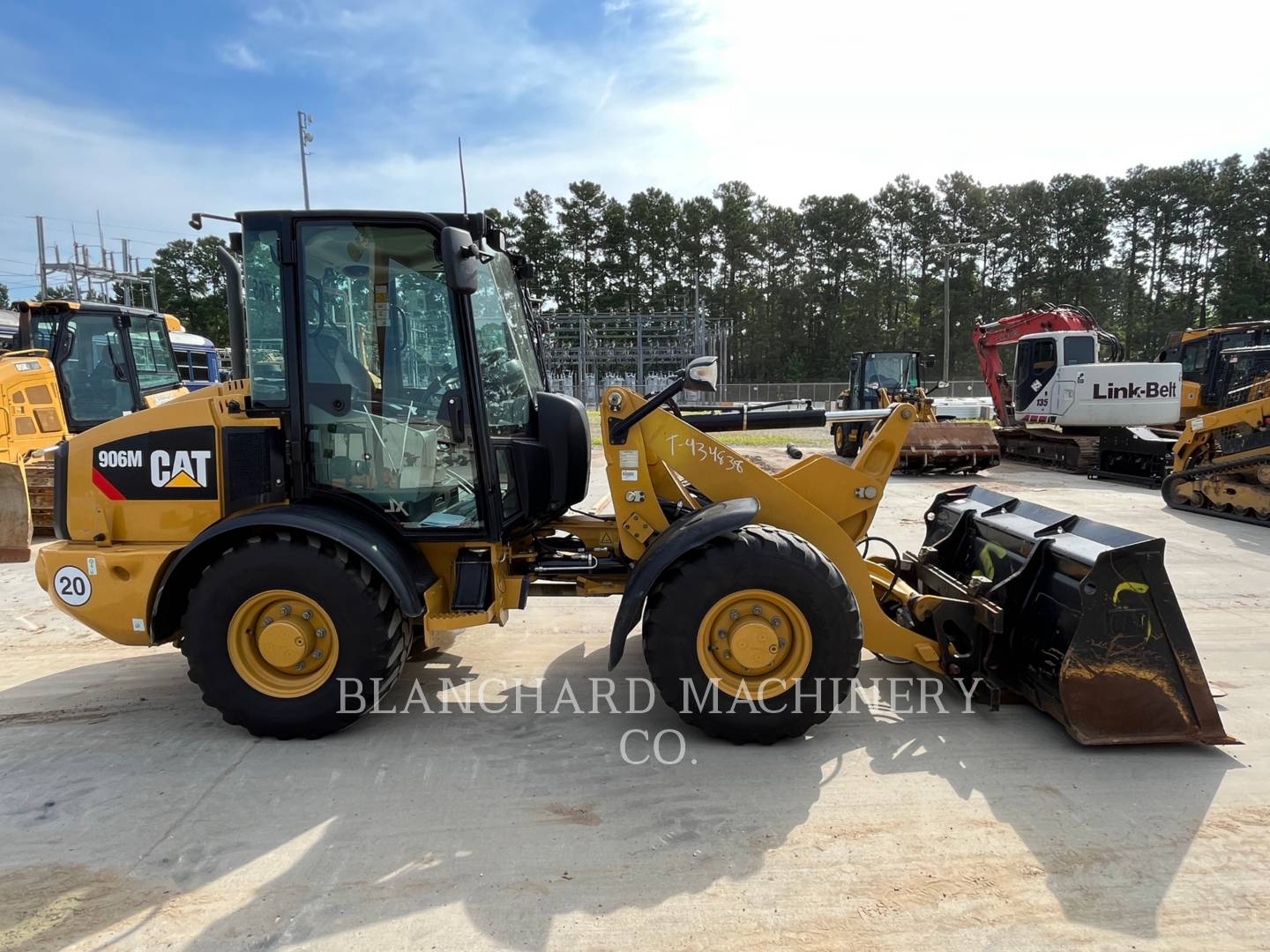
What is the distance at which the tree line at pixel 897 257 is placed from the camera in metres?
51.9

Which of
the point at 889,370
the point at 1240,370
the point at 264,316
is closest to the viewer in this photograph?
the point at 264,316

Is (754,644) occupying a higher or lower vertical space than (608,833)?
higher

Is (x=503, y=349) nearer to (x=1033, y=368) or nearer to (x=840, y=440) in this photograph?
(x=840, y=440)

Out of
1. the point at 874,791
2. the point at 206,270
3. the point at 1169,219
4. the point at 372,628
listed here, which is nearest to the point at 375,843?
the point at 372,628

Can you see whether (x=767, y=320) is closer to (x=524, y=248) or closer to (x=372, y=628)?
(x=524, y=248)

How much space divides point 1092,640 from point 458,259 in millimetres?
3329

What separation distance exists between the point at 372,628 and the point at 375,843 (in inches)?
39.1

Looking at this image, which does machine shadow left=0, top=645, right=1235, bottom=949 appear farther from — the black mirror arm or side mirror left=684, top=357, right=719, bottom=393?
side mirror left=684, top=357, right=719, bottom=393

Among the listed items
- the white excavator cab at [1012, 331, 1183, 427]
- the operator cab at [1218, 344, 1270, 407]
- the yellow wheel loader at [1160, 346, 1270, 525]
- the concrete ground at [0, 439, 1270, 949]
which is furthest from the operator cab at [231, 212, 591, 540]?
the white excavator cab at [1012, 331, 1183, 427]

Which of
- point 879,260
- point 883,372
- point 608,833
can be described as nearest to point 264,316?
point 608,833

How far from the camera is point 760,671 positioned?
3.36 meters

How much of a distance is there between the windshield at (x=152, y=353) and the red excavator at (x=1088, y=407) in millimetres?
16122

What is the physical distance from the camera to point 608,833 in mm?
2748

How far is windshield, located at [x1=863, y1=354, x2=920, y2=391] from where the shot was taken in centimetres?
1686
